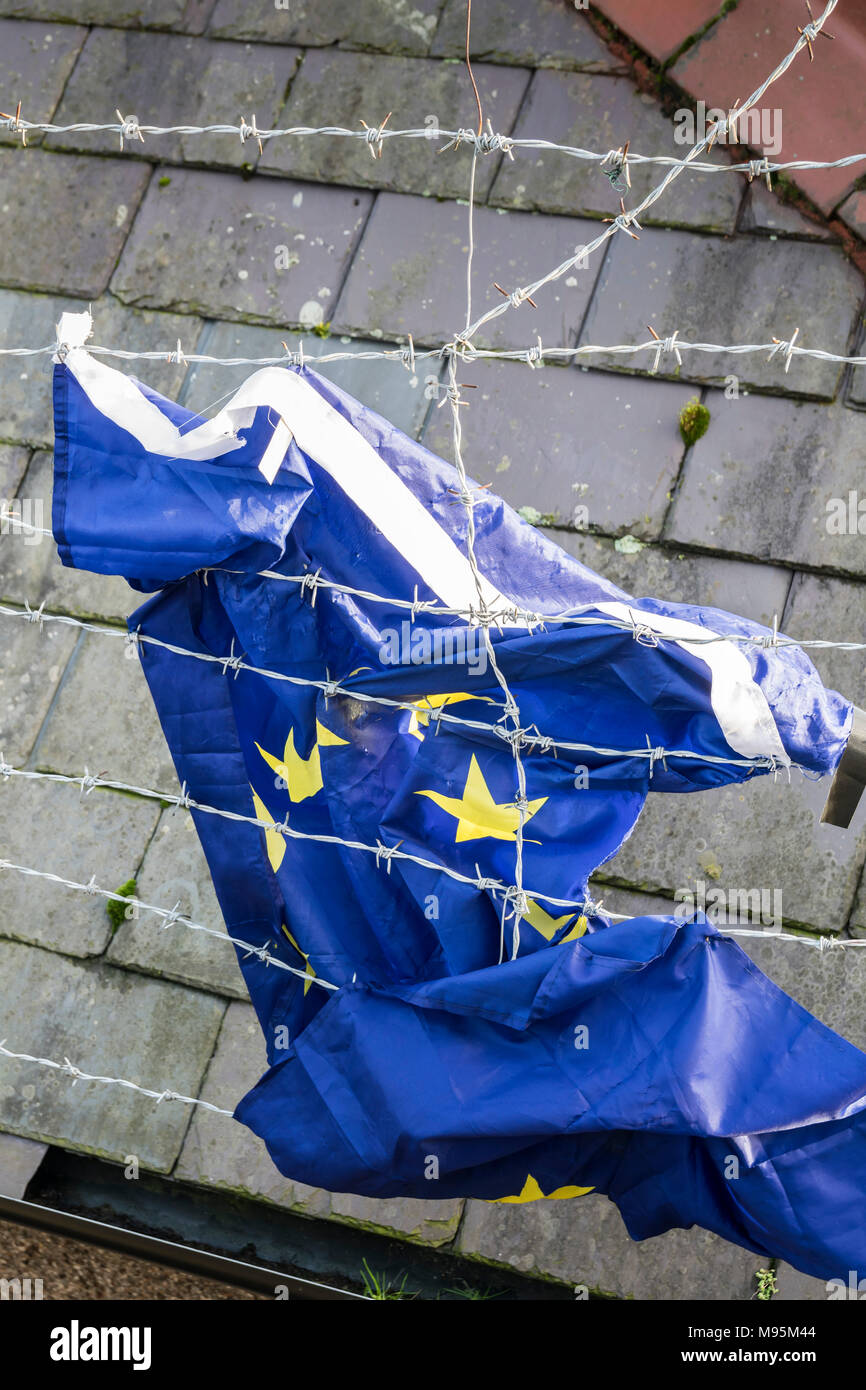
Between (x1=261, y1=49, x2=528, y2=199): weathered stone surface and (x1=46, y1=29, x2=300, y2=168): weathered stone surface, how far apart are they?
0.09 metres

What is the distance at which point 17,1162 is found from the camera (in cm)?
280

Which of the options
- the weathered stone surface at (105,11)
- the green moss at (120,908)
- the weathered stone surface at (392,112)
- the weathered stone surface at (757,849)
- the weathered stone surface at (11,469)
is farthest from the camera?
the weathered stone surface at (105,11)

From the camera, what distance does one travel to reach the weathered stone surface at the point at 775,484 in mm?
2646

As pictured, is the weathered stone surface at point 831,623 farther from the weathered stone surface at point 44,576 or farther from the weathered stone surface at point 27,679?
the weathered stone surface at point 27,679

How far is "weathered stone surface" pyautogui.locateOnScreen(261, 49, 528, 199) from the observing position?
3.00 meters

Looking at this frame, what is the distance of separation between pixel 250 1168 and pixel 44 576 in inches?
65.6

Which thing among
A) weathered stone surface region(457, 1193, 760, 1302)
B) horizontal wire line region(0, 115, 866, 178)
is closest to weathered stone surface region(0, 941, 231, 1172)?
weathered stone surface region(457, 1193, 760, 1302)

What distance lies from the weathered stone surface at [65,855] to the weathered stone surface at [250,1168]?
45 cm

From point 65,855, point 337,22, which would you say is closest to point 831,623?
point 65,855

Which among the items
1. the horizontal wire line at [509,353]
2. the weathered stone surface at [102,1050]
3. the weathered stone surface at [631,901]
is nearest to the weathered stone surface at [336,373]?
the horizontal wire line at [509,353]

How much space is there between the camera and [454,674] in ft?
5.55

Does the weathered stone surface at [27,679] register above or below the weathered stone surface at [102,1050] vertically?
above
